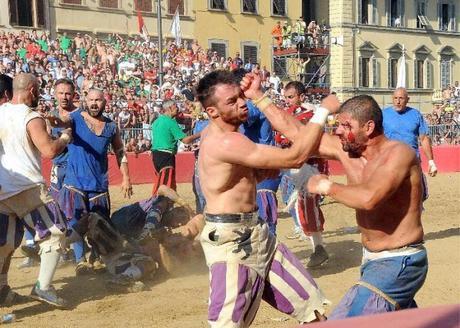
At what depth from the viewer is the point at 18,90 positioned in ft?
20.1

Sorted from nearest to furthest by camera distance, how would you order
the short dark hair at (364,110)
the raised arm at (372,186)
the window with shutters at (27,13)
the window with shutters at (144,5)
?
the raised arm at (372,186) → the short dark hair at (364,110) → the window with shutters at (27,13) → the window with shutters at (144,5)

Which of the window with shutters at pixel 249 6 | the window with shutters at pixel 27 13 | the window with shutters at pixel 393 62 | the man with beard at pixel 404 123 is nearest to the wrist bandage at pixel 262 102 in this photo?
the man with beard at pixel 404 123

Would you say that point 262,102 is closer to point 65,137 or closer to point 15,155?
point 65,137

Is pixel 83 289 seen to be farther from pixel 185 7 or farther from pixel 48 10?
pixel 185 7

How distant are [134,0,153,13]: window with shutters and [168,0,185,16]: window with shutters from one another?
2.88 ft

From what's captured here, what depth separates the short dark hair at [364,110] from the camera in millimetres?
4078

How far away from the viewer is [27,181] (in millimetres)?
6160

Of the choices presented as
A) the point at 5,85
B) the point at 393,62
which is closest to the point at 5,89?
the point at 5,85

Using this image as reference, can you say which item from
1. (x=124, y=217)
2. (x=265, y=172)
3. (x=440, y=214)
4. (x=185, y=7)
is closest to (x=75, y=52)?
(x=185, y=7)

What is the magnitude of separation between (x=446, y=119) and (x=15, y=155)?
2555 cm

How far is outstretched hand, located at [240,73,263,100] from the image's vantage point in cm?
434

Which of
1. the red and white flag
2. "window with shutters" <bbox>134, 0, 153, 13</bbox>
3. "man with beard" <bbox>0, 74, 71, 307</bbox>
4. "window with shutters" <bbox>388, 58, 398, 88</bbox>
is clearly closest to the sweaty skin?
"man with beard" <bbox>0, 74, 71, 307</bbox>

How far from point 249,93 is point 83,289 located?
11.5 feet

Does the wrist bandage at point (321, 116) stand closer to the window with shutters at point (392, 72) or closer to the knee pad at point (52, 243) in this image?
the knee pad at point (52, 243)
